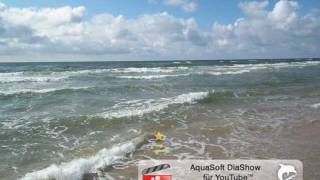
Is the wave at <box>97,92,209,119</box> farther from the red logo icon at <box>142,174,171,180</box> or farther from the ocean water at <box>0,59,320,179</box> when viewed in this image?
the red logo icon at <box>142,174,171,180</box>

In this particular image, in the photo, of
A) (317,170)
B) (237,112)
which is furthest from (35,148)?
(237,112)

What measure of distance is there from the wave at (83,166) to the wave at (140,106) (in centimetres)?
456

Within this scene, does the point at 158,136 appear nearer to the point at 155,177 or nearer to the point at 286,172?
the point at 155,177

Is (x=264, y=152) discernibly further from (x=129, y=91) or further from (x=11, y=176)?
(x=129, y=91)

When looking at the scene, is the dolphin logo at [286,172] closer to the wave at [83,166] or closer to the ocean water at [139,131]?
the ocean water at [139,131]

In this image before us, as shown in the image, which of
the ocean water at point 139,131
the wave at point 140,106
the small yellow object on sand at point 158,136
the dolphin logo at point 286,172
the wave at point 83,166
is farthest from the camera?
the wave at point 140,106

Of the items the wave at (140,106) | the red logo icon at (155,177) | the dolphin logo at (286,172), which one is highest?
the wave at (140,106)

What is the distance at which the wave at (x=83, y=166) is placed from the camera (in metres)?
6.41

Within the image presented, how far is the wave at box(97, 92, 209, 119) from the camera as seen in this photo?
13016mm

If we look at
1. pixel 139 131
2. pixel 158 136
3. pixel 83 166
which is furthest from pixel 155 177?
pixel 139 131

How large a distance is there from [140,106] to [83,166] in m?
8.51

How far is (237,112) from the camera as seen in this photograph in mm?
13375

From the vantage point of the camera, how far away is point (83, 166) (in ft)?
22.2

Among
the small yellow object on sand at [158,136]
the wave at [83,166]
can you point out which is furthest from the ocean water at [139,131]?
the small yellow object on sand at [158,136]
